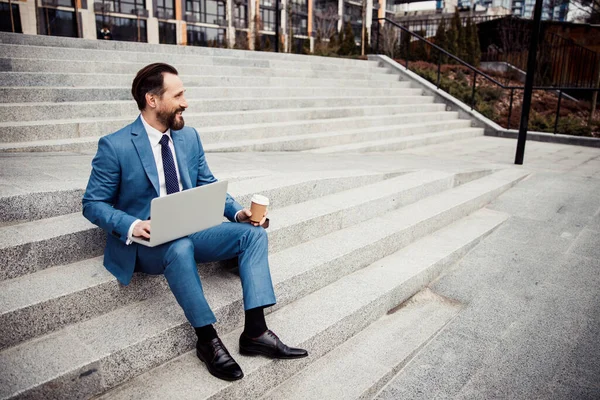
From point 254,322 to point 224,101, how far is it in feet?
16.8

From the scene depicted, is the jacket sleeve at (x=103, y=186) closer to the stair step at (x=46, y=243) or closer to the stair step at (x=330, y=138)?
the stair step at (x=46, y=243)

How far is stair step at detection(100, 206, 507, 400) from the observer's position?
7.59 feet

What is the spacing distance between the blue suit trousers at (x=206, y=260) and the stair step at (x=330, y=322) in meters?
0.29

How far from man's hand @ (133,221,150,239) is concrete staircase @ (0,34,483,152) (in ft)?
9.34

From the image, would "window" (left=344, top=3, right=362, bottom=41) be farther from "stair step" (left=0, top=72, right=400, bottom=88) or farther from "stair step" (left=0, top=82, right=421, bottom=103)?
"stair step" (left=0, top=82, right=421, bottom=103)

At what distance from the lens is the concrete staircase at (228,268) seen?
7.52ft

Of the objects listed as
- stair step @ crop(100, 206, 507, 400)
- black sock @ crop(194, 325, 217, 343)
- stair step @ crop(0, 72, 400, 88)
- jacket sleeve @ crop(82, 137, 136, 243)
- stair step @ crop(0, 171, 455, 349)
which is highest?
stair step @ crop(0, 72, 400, 88)

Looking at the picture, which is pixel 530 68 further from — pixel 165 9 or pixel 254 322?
pixel 165 9

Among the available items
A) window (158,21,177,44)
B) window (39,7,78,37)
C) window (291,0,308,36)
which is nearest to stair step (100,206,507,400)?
window (39,7,78,37)

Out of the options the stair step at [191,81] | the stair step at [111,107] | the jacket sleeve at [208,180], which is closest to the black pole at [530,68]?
the stair step at [111,107]

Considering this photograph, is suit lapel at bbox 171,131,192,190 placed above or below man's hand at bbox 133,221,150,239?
above

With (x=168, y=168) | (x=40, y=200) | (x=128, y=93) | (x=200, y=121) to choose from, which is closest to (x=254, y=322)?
(x=168, y=168)

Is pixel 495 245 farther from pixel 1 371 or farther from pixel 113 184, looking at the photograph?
pixel 1 371

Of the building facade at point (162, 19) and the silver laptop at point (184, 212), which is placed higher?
the building facade at point (162, 19)
